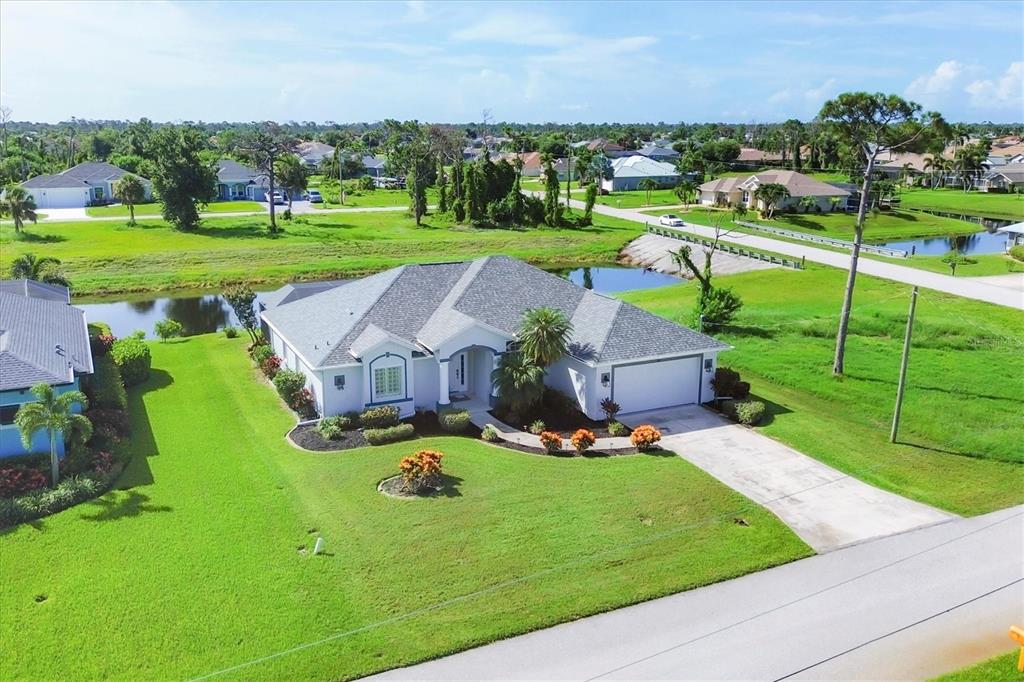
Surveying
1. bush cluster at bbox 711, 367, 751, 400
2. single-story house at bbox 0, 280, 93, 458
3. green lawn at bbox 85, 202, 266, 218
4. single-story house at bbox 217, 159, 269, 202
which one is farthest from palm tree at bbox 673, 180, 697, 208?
single-story house at bbox 0, 280, 93, 458

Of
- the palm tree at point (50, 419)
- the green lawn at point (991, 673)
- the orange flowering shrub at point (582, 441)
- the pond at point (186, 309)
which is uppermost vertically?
the palm tree at point (50, 419)

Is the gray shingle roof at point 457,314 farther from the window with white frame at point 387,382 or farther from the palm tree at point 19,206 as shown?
the palm tree at point 19,206

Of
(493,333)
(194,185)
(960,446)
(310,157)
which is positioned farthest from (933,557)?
(310,157)

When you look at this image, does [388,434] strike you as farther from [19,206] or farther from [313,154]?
[313,154]

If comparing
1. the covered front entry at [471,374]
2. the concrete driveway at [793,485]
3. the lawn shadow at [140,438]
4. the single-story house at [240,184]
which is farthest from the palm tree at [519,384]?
the single-story house at [240,184]

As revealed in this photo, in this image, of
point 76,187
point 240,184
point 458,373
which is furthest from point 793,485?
point 76,187

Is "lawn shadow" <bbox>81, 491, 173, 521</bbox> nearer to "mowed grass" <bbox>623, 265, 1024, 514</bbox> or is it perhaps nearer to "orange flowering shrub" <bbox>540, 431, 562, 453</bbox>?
"orange flowering shrub" <bbox>540, 431, 562, 453</bbox>
